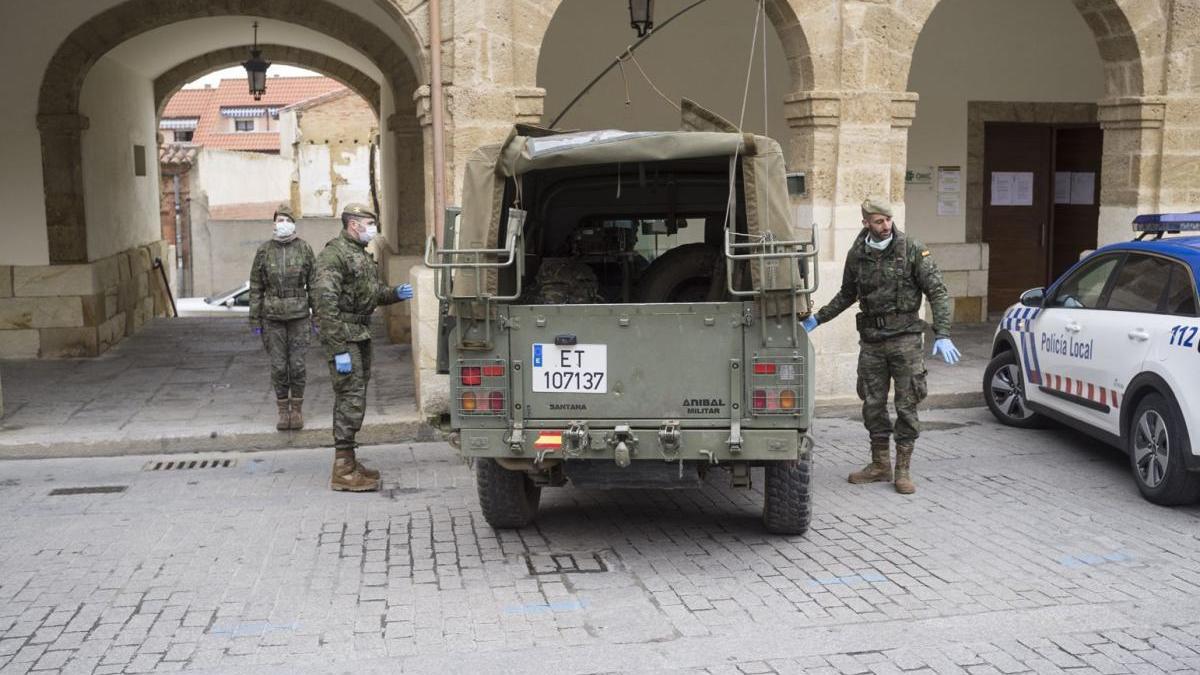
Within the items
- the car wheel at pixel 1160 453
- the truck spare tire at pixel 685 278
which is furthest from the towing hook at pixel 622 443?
the car wheel at pixel 1160 453

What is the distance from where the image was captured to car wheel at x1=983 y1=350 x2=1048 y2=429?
31.0 ft

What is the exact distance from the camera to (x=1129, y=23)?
11.2 meters

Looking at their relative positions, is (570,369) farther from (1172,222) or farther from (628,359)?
(1172,222)

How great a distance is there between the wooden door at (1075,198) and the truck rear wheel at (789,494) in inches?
402

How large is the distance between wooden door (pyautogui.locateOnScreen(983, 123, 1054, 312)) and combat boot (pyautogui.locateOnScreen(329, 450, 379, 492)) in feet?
32.0

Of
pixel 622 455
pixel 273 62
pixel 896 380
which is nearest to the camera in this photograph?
pixel 622 455

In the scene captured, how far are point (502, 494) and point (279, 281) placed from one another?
350cm

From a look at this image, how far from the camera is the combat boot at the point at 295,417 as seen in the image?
30.6ft

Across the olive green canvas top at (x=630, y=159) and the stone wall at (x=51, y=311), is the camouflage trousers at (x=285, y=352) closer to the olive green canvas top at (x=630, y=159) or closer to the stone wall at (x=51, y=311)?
the olive green canvas top at (x=630, y=159)

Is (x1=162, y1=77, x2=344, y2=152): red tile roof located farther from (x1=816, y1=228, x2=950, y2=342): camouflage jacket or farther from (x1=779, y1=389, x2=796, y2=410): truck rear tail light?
(x1=779, y1=389, x2=796, y2=410): truck rear tail light

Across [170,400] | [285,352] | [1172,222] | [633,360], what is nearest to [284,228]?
[285,352]

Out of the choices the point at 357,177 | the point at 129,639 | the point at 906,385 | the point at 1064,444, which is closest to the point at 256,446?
the point at 129,639

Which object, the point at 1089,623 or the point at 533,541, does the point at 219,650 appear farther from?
the point at 1089,623

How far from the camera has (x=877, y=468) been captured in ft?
26.2
